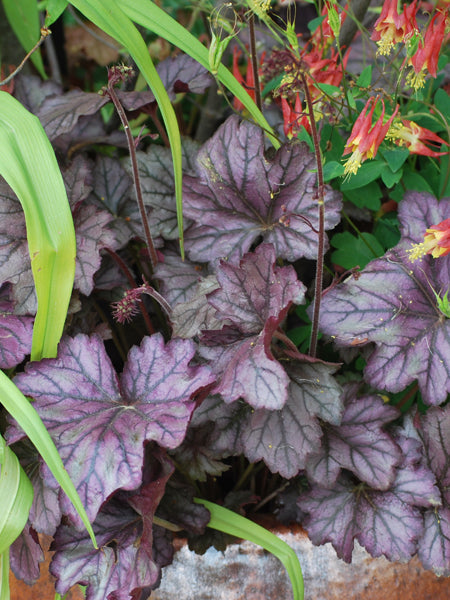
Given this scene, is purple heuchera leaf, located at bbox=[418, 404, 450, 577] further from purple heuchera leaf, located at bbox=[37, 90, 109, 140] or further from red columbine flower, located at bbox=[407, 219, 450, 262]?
purple heuchera leaf, located at bbox=[37, 90, 109, 140]

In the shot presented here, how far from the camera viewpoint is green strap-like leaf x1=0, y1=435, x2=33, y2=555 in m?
0.64

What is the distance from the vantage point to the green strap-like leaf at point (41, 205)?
0.68 m

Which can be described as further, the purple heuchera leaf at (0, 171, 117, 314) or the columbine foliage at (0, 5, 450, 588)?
the purple heuchera leaf at (0, 171, 117, 314)

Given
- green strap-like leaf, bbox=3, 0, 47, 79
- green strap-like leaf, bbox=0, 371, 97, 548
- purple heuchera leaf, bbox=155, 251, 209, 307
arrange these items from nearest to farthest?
1. green strap-like leaf, bbox=0, 371, 97, 548
2. purple heuchera leaf, bbox=155, 251, 209, 307
3. green strap-like leaf, bbox=3, 0, 47, 79

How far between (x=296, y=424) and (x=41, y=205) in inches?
14.7

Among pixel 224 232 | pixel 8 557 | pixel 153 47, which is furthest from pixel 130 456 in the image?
pixel 153 47

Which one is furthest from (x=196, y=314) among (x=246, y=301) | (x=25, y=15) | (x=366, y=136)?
(x=25, y=15)

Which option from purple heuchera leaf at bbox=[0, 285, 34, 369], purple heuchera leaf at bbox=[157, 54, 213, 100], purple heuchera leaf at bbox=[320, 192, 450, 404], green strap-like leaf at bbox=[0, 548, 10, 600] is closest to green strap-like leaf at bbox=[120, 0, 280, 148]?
purple heuchera leaf at bbox=[157, 54, 213, 100]

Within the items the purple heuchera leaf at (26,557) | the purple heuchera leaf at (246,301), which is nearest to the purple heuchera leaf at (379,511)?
the purple heuchera leaf at (246,301)

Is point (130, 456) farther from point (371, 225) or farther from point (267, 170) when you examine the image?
point (371, 225)

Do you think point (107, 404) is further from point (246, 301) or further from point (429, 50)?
point (429, 50)

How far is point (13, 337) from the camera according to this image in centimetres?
76

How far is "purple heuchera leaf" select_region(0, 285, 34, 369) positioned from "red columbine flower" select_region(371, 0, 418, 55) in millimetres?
546

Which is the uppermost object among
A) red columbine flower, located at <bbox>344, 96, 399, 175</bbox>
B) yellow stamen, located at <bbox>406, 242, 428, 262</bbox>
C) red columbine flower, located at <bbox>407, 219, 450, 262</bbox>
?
red columbine flower, located at <bbox>344, 96, 399, 175</bbox>
